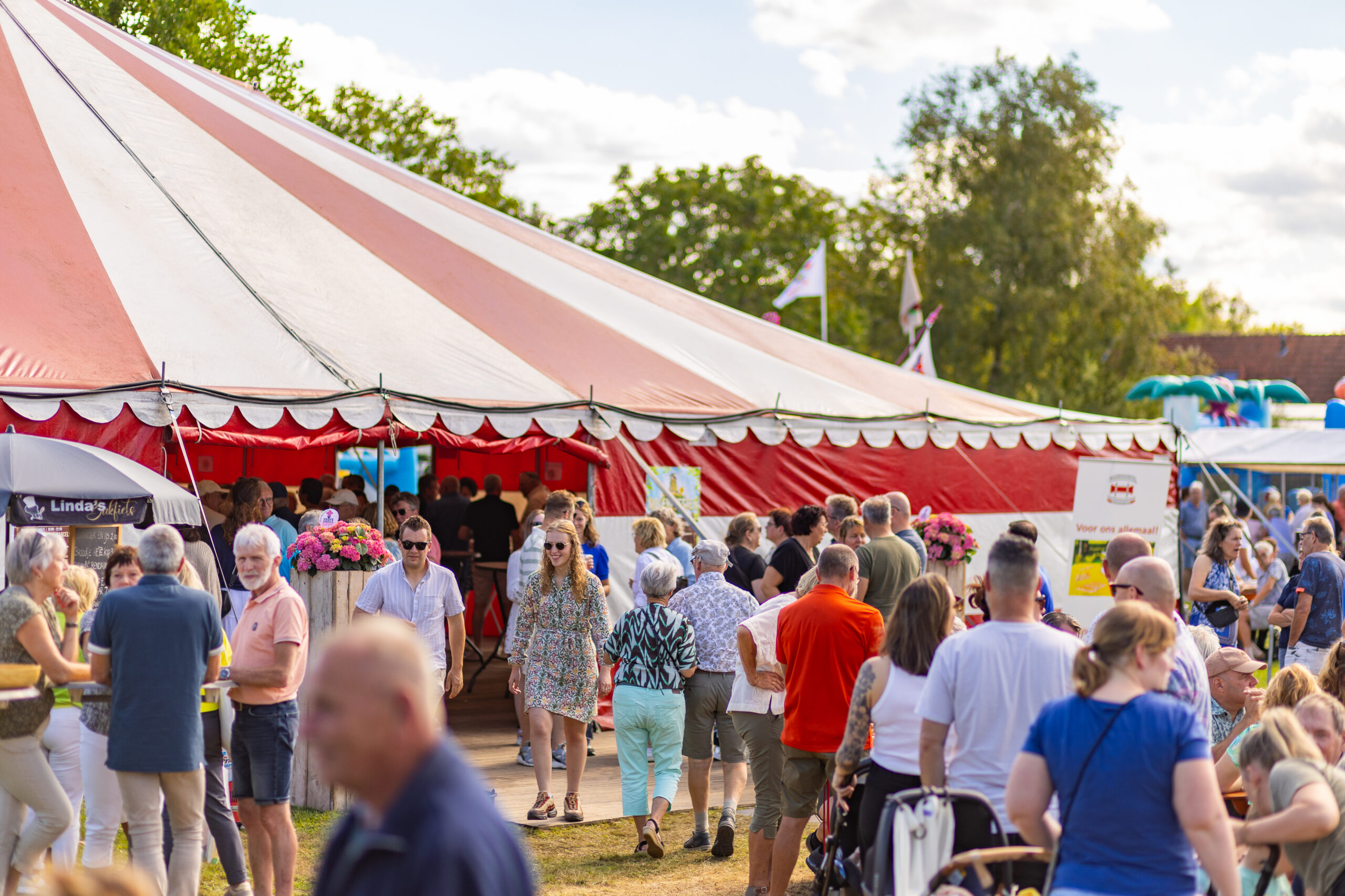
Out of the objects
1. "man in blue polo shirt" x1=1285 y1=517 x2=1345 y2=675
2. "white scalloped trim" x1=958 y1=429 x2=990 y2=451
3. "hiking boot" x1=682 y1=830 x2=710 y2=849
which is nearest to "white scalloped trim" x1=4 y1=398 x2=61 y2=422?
"hiking boot" x1=682 y1=830 x2=710 y2=849

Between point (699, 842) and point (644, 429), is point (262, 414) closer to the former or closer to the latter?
point (644, 429)

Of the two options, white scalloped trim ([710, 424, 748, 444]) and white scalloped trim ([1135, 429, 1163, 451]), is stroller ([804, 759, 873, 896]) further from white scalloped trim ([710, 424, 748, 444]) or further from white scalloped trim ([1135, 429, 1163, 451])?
white scalloped trim ([1135, 429, 1163, 451])

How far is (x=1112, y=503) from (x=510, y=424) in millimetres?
4298

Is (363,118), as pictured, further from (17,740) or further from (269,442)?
(17,740)

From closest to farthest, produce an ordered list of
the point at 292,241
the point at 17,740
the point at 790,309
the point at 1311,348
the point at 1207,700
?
the point at 1207,700 → the point at 17,740 → the point at 292,241 → the point at 790,309 → the point at 1311,348

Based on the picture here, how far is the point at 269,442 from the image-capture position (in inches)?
309

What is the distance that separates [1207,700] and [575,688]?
11.5ft

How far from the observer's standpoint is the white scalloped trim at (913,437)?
36.8ft

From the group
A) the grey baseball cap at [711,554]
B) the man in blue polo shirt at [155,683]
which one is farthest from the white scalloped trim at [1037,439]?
the man in blue polo shirt at [155,683]

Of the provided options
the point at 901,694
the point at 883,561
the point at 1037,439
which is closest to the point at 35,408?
the point at 883,561

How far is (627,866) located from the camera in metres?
5.96

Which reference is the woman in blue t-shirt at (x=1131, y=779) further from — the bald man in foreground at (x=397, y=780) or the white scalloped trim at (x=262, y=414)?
the white scalloped trim at (x=262, y=414)

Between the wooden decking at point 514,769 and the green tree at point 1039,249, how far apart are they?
21995mm

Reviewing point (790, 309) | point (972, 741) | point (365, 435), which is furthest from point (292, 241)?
point (790, 309)
